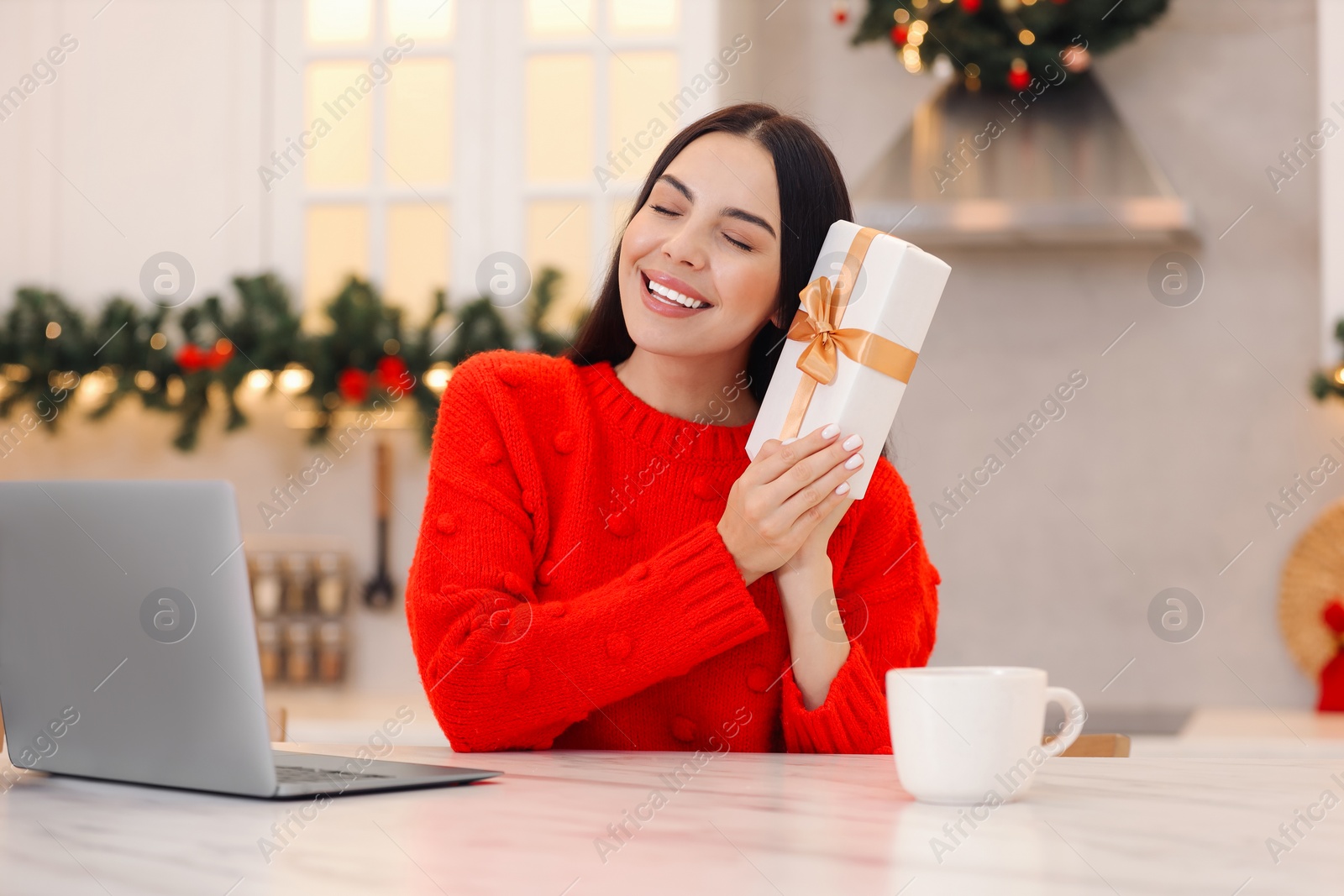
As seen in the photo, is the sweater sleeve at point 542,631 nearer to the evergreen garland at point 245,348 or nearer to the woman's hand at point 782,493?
the woman's hand at point 782,493

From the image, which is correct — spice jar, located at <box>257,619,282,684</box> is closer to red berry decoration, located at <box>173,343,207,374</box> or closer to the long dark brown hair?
red berry decoration, located at <box>173,343,207,374</box>

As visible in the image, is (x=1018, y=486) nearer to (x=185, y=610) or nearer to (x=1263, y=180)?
(x=1263, y=180)

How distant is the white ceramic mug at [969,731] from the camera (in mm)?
683

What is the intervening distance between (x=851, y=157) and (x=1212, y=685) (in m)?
1.29

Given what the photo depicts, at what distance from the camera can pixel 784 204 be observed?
4.10ft

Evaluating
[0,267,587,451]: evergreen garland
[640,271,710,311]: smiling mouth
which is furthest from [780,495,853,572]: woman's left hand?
[0,267,587,451]: evergreen garland

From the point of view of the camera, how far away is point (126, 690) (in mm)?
691

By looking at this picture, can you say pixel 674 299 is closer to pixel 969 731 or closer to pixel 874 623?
pixel 874 623

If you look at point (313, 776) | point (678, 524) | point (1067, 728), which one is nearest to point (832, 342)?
point (678, 524)

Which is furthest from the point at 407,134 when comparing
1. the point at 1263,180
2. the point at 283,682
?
the point at 1263,180

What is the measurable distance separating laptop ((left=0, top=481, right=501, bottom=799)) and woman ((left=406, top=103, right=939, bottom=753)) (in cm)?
27

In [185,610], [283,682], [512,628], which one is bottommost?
[283,682]

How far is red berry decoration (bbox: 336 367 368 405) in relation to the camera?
2.45 m

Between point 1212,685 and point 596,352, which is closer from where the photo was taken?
point 596,352
